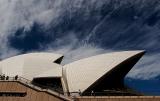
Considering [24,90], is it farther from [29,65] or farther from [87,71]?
[29,65]

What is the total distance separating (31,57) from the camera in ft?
194

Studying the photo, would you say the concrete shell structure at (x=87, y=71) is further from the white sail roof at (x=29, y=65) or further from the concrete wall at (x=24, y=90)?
the concrete wall at (x=24, y=90)

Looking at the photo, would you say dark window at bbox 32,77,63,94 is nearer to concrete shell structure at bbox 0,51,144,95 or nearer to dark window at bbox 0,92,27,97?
concrete shell structure at bbox 0,51,144,95

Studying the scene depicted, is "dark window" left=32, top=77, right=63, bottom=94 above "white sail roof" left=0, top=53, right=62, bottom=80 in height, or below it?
below

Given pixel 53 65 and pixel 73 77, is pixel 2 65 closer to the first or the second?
pixel 53 65

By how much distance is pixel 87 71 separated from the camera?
49469mm

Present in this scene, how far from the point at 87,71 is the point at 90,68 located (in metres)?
0.67

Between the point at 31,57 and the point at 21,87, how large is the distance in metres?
14.6

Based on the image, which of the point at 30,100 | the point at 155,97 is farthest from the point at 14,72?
the point at 155,97

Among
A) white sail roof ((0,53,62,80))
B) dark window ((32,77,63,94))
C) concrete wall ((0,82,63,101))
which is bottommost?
concrete wall ((0,82,63,101))

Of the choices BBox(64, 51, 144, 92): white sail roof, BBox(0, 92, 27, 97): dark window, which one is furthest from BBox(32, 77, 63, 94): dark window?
BBox(0, 92, 27, 97): dark window

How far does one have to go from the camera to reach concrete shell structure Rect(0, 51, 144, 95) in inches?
1902

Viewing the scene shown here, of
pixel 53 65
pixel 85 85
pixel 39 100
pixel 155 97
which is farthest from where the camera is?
pixel 53 65

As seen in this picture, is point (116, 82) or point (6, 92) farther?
point (116, 82)
